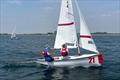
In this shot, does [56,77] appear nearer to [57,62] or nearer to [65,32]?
[57,62]

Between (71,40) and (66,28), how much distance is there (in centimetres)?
127

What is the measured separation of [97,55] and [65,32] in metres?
3.89

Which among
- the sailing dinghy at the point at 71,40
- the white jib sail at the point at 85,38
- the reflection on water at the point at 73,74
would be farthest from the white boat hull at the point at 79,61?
the white jib sail at the point at 85,38

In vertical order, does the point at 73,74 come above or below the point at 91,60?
below

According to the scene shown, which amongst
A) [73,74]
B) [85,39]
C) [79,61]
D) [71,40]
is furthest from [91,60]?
[71,40]

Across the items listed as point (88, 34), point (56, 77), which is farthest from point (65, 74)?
point (88, 34)

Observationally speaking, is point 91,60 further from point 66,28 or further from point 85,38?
point 66,28

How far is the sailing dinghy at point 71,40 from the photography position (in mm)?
23938

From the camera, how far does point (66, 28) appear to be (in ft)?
81.7

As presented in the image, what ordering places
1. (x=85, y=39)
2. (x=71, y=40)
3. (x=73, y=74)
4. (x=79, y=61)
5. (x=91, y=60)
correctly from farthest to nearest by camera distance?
(x=71, y=40) → (x=85, y=39) → (x=79, y=61) → (x=91, y=60) → (x=73, y=74)

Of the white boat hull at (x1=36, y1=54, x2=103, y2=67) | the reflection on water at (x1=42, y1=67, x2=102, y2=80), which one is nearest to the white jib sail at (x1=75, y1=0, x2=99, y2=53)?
the white boat hull at (x1=36, y1=54, x2=103, y2=67)

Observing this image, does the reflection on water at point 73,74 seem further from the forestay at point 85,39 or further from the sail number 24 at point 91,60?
the forestay at point 85,39

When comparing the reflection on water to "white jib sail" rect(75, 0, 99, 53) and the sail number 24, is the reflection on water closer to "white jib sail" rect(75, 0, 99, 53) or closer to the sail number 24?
the sail number 24

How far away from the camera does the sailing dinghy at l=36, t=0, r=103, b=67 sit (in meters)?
23.9
